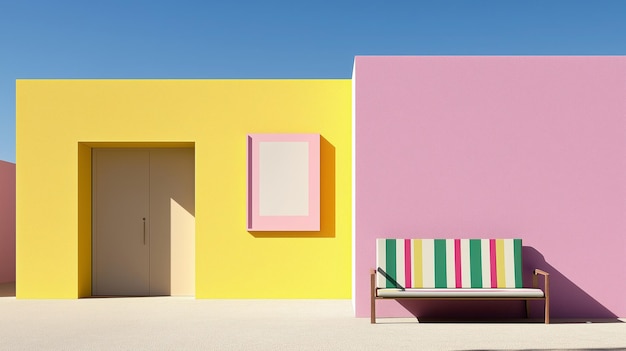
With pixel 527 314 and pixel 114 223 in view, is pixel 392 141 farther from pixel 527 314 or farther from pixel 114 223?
pixel 114 223

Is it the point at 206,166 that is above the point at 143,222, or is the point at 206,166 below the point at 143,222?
above

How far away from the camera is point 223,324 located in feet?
20.3

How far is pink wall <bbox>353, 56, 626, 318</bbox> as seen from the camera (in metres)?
6.66

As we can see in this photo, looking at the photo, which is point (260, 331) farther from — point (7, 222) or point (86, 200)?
point (7, 222)

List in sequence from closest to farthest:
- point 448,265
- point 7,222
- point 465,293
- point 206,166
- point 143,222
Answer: point 465,293 < point 448,265 < point 206,166 < point 143,222 < point 7,222

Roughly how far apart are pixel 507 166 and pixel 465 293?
5.24 ft

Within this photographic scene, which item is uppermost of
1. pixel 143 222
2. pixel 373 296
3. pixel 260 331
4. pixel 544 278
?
pixel 143 222

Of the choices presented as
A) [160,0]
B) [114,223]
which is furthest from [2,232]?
[160,0]

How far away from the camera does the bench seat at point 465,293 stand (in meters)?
6.01

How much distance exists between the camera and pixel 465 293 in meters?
6.04

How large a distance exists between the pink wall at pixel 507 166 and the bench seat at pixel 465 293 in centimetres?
56

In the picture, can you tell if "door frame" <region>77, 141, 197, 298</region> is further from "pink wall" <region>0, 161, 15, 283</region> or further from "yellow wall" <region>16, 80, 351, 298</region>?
"pink wall" <region>0, 161, 15, 283</region>

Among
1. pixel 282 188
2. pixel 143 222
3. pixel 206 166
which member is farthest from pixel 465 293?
pixel 143 222

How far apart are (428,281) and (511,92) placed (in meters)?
2.35
